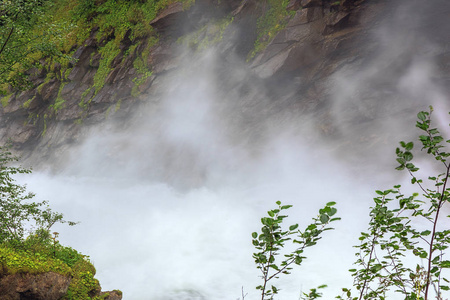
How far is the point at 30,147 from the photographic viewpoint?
984 inches

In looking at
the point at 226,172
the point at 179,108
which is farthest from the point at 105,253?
the point at 179,108

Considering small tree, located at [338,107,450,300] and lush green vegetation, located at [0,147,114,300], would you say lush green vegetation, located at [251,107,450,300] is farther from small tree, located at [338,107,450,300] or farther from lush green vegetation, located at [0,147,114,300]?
lush green vegetation, located at [0,147,114,300]

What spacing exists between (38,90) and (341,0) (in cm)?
2232

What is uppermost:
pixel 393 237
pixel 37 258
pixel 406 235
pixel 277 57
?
pixel 277 57

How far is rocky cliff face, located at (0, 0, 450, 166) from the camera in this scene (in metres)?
13.8

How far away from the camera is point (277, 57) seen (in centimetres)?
1526

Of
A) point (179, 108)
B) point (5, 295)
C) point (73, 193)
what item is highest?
point (179, 108)

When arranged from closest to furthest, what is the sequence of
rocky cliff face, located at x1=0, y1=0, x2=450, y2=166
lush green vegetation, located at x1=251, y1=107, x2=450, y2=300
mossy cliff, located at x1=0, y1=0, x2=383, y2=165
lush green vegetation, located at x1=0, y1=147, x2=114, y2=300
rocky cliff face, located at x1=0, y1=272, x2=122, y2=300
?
lush green vegetation, located at x1=251, y1=107, x2=450, y2=300, rocky cliff face, located at x1=0, y1=272, x2=122, y2=300, lush green vegetation, located at x1=0, y1=147, x2=114, y2=300, rocky cliff face, located at x1=0, y1=0, x2=450, y2=166, mossy cliff, located at x1=0, y1=0, x2=383, y2=165

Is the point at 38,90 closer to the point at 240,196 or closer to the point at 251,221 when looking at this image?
the point at 240,196

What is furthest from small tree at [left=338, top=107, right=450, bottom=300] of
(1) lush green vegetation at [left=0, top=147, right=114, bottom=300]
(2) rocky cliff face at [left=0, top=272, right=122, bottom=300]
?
(1) lush green vegetation at [left=0, top=147, right=114, bottom=300]

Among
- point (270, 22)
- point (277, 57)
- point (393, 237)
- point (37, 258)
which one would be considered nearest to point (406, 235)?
point (393, 237)

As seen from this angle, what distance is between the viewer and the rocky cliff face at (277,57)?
45.3 feet

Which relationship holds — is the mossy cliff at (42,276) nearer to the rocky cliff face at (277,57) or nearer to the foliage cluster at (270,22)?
the rocky cliff face at (277,57)

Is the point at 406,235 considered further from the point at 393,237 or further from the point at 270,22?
the point at 270,22
